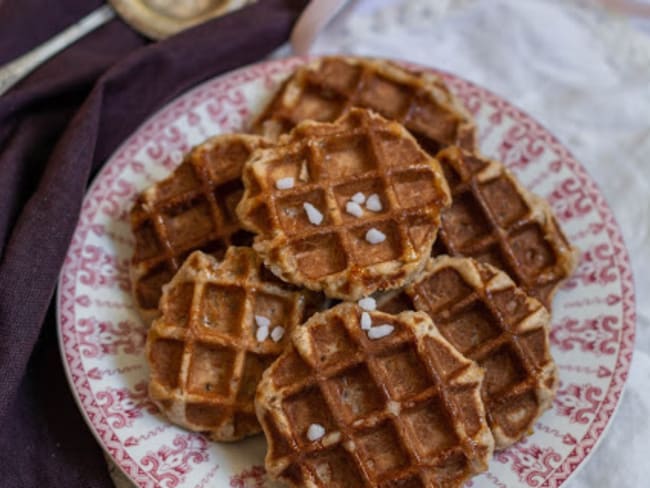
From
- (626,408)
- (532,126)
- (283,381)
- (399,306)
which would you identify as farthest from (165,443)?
(532,126)

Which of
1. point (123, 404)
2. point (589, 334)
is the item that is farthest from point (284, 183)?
point (589, 334)

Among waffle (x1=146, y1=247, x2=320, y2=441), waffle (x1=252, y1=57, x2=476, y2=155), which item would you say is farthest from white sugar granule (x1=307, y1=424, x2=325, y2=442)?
waffle (x1=252, y1=57, x2=476, y2=155)

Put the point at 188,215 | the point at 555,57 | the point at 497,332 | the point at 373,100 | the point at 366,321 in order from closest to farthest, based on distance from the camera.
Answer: the point at 366,321, the point at 497,332, the point at 188,215, the point at 373,100, the point at 555,57

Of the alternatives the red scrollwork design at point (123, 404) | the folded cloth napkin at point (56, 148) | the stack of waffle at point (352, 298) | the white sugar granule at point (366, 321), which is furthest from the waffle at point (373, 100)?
the red scrollwork design at point (123, 404)

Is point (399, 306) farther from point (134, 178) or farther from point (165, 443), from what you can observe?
point (134, 178)

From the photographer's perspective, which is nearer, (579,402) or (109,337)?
(579,402)

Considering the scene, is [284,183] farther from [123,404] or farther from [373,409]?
[123,404]

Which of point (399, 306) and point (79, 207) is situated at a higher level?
point (79, 207)
